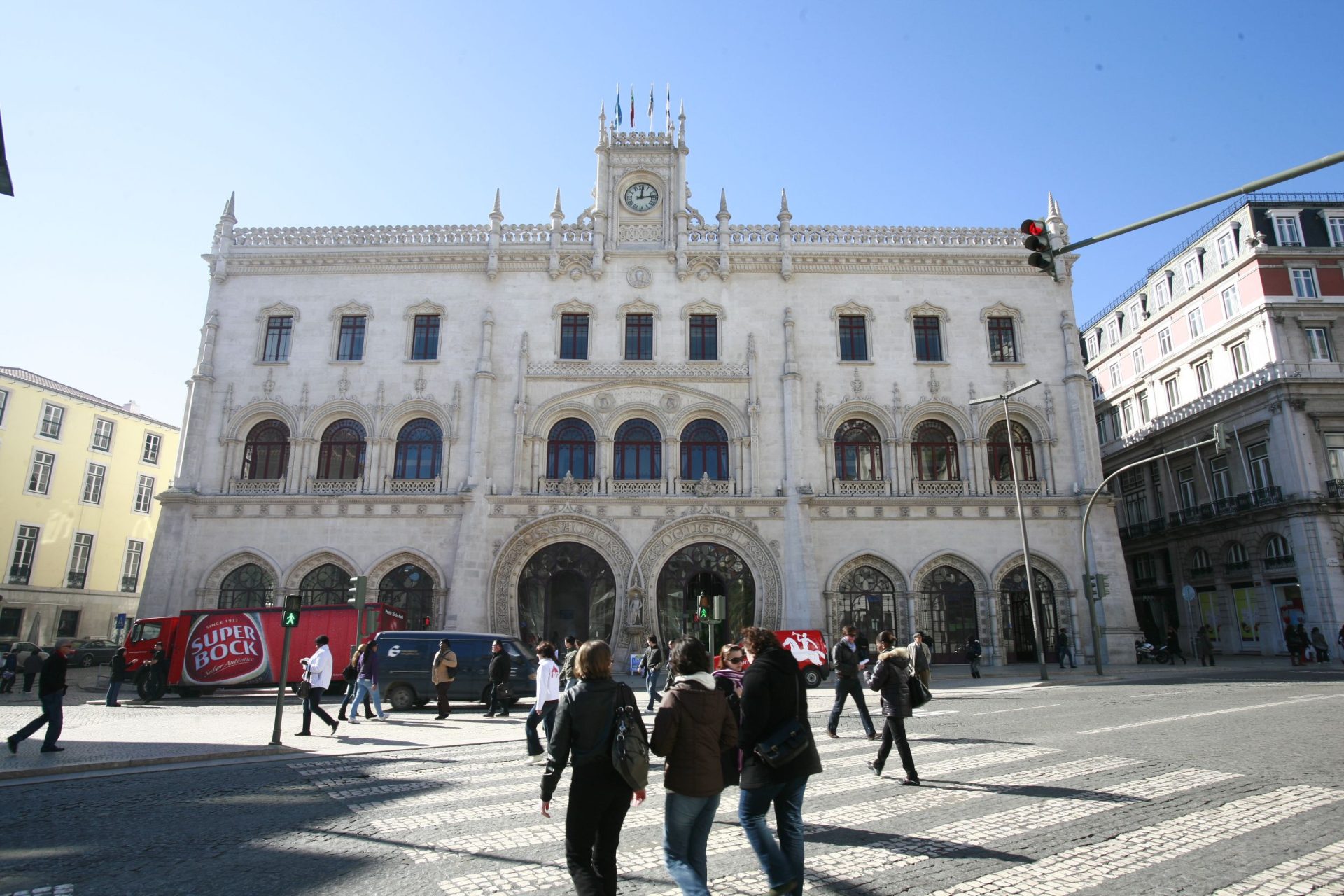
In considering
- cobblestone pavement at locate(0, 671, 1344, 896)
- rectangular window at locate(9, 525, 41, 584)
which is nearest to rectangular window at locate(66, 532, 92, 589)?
rectangular window at locate(9, 525, 41, 584)

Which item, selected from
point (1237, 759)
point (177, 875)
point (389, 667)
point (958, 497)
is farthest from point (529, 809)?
point (958, 497)

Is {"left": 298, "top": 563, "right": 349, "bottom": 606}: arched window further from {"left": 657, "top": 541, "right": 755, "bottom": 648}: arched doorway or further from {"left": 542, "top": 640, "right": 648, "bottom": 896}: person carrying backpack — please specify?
{"left": 542, "top": 640, "right": 648, "bottom": 896}: person carrying backpack

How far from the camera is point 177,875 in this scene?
20.5 feet

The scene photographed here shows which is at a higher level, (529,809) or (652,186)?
(652,186)

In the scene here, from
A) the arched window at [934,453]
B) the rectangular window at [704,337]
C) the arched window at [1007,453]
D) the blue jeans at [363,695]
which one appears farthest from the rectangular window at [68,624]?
the arched window at [1007,453]

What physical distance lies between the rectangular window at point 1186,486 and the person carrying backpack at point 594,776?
42510 millimetres

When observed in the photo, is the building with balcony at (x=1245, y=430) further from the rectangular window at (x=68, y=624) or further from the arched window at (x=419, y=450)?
the rectangular window at (x=68, y=624)

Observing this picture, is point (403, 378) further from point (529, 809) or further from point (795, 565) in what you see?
point (529, 809)

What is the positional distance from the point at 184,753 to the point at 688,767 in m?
10.4

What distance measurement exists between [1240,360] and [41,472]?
191 ft

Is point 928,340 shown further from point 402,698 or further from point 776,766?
point 776,766

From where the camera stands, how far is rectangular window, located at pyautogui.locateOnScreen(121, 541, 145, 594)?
44.3m

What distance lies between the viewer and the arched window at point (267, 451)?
31.0 metres

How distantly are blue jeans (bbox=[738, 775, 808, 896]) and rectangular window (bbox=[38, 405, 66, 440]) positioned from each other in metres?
48.2
